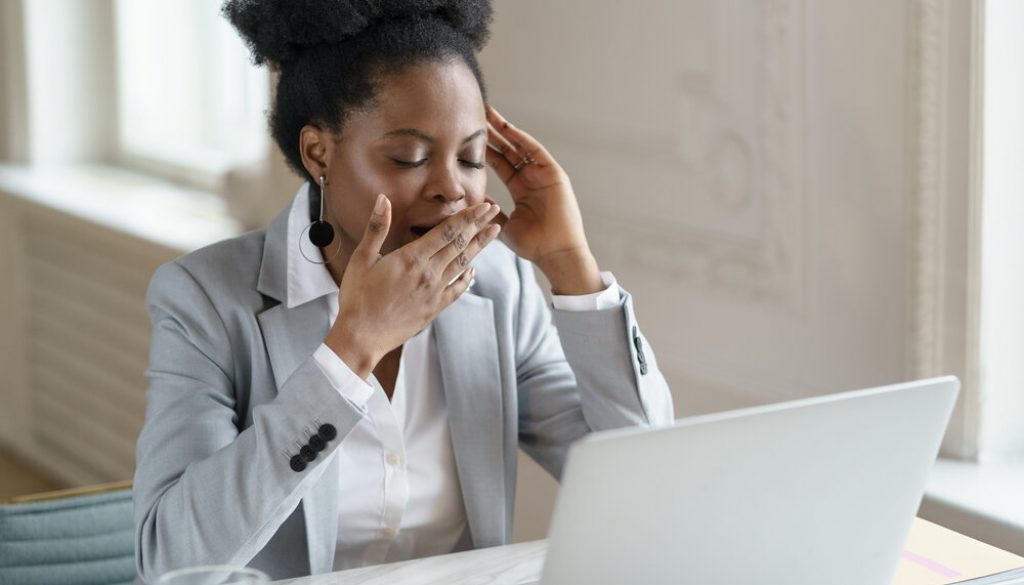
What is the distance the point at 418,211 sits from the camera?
1.63 m

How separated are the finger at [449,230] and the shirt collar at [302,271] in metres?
0.19

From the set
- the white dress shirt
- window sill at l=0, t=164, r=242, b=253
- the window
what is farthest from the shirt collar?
the window

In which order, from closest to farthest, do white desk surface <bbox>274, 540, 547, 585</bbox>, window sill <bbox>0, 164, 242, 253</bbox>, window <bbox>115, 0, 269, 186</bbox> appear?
1. white desk surface <bbox>274, 540, 547, 585</bbox>
2. window sill <bbox>0, 164, 242, 253</bbox>
3. window <bbox>115, 0, 269, 186</bbox>

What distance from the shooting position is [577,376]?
1757 millimetres

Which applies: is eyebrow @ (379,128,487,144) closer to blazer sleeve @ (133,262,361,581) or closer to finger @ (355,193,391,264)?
finger @ (355,193,391,264)

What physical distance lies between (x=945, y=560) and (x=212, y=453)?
2.65ft

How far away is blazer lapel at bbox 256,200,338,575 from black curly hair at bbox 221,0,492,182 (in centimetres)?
15

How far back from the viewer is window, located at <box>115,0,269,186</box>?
383 cm

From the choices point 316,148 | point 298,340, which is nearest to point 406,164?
point 316,148

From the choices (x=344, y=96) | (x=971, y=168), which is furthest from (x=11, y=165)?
(x=971, y=168)

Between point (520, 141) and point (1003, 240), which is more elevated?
point (520, 141)

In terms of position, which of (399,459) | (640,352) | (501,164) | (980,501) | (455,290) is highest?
(501,164)

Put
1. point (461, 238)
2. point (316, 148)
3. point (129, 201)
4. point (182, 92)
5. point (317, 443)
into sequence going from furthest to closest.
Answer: point (182, 92), point (129, 201), point (316, 148), point (461, 238), point (317, 443)

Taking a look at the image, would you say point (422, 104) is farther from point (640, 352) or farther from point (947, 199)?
point (947, 199)
